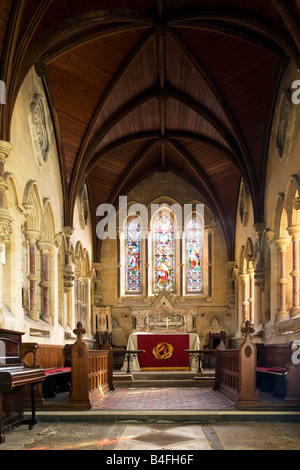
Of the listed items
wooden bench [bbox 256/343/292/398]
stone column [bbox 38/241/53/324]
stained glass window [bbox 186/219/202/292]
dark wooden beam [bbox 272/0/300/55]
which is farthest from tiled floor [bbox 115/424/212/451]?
stained glass window [bbox 186/219/202/292]

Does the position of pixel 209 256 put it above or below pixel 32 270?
above

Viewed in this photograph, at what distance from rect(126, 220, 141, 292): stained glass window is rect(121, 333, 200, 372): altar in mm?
5129

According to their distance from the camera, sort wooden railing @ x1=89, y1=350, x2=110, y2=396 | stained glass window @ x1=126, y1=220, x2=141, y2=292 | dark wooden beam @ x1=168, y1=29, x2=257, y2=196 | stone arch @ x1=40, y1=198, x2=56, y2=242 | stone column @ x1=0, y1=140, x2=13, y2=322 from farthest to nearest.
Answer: stained glass window @ x1=126, y1=220, x2=141, y2=292 < stone arch @ x1=40, y1=198, x2=56, y2=242 < dark wooden beam @ x1=168, y1=29, x2=257, y2=196 < wooden railing @ x1=89, y1=350, x2=110, y2=396 < stone column @ x1=0, y1=140, x2=13, y2=322

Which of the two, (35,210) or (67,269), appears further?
(67,269)

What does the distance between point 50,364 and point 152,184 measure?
10.2 metres

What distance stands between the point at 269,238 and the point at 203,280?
6833mm

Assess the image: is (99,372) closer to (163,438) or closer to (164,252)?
(163,438)

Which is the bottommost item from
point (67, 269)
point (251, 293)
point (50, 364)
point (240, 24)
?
point (50, 364)

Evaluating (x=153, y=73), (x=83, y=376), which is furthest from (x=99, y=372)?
(x=153, y=73)

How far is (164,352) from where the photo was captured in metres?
14.7

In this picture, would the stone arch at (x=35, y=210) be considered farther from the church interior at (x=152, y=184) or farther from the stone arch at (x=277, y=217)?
the stone arch at (x=277, y=217)

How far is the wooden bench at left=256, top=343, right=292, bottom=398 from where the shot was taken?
8.77m

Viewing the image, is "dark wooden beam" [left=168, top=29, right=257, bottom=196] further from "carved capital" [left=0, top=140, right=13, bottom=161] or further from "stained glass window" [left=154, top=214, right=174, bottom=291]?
"stained glass window" [left=154, top=214, right=174, bottom=291]
